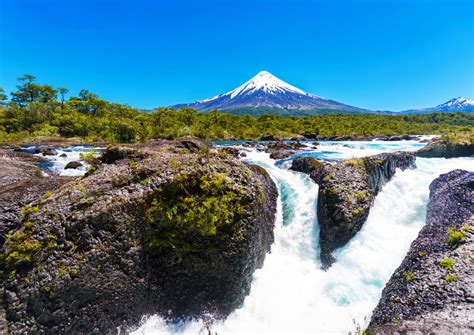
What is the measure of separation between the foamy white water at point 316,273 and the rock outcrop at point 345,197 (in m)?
0.38

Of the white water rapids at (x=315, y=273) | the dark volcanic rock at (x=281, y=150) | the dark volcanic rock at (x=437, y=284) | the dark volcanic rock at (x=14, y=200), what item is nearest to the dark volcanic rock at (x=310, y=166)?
the white water rapids at (x=315, y=273)

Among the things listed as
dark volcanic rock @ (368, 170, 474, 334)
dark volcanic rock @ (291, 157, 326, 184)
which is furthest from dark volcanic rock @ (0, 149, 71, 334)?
dark volcanic rock @ (291, 157, 326, 184)

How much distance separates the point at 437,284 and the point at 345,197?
4.39 m

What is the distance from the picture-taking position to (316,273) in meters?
8.52

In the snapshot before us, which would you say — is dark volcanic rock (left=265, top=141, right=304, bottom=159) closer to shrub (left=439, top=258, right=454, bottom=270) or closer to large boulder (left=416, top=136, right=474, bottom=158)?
large boulder (left=416, top=136, right=474, bottom=158)

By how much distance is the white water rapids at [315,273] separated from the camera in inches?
252

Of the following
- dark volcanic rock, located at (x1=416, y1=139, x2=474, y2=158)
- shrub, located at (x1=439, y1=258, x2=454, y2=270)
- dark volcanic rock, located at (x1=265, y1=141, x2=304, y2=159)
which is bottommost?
shrub, located at (x1=439, y1=258, x2=454, y2=270)

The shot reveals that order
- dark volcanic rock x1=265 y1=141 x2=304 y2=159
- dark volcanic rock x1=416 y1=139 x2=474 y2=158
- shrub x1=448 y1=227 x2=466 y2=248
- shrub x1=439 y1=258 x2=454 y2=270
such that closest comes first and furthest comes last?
shrub x1=439 y1=258 x2=454 y2=270
shrub x1=448 y1=227 x2=466 y2=248
dark volcanic rock x1=416 y1=139 x2=474 y2=158
dark volcanic rock x1=265 y1=141 x2=304 y2=159

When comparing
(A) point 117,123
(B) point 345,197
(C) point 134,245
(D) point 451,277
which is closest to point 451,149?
(B) point 345,197

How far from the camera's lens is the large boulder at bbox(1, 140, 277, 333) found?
489 cm

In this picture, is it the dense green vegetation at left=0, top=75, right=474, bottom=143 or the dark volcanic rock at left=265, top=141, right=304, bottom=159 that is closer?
the dark volcanic rock at left=265, top=141, right=304, bottom=159

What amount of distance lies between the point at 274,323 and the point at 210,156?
544cm

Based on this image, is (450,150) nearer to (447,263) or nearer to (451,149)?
(451,149)

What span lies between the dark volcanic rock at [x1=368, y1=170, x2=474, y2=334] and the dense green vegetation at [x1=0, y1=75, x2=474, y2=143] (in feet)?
140
